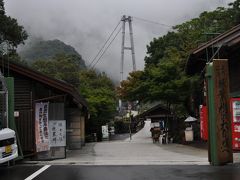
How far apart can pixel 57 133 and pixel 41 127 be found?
2.89 ft

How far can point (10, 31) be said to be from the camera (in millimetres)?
29938

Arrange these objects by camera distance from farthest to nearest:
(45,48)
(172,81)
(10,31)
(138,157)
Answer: (45,48), (172,81), (10,31), (138,157)

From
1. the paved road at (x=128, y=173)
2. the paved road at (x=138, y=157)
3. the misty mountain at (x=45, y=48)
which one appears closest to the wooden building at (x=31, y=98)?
the paved road at (x=138, y=157)

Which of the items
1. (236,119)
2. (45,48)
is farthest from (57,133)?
(45,48)

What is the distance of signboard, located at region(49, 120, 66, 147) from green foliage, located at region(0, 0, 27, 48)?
40.8 feet

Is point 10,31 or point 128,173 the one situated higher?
point 10,31

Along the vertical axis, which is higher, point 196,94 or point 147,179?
point 196,94

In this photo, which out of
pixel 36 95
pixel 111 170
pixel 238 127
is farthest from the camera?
pixel 36 95

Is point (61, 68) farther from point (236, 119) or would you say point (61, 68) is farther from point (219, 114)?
point (219, 114)

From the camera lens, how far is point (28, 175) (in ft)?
42.9

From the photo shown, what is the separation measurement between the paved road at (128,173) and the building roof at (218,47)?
5.93 meters

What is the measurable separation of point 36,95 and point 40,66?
52256 millimetres

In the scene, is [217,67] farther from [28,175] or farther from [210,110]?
[28,175]

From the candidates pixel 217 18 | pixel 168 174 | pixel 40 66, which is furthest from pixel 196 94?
pixel 40 66
